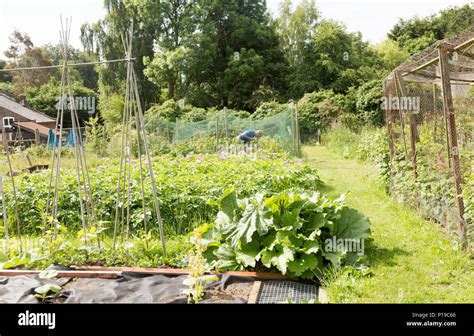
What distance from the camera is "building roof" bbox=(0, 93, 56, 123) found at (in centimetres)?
2841

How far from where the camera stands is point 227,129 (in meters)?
13.6

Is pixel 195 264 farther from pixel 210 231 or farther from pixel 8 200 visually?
pixel 8 200

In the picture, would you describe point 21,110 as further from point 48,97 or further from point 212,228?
point 212,228

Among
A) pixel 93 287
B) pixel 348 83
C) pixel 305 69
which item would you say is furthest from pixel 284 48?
pixel 93 287

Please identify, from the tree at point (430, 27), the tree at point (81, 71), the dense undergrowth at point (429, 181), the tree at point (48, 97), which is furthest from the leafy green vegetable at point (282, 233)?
the tree at point (81, 71)

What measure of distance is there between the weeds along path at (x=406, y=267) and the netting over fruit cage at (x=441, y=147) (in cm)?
21

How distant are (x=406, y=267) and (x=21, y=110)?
1146 inches

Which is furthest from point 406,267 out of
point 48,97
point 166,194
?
point 48,97

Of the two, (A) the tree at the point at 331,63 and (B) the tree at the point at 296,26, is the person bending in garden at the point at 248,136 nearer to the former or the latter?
(A) the tree at the point at 331,63

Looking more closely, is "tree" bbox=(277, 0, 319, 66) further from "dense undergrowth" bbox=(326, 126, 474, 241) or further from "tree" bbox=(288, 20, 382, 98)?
"dense undergrowth" bbox=(326, 126, 474, 241)

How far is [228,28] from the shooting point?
1018 inches

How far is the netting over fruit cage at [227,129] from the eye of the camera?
12180 mm

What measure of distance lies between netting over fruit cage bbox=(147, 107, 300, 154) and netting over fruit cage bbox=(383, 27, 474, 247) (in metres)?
4.55

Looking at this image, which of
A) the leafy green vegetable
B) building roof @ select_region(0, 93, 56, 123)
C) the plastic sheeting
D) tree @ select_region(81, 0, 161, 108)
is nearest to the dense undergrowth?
the leafy green vegetable
